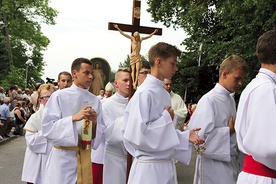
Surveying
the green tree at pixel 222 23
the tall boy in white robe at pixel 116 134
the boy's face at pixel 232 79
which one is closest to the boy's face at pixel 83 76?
the tall boy in white robe at pixel 116 134

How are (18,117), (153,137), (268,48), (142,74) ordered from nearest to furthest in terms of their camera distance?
1. (268,48)
2. (153,137)
3. (142,74)
4. (18,117)

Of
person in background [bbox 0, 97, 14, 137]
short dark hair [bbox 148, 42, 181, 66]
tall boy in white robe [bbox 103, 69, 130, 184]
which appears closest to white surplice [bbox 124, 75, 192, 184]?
short dark hair [bbox 148, 42, 181, 66]

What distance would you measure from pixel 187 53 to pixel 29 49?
887 inches

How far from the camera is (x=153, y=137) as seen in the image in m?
4.66

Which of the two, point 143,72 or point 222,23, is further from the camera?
point 222,23

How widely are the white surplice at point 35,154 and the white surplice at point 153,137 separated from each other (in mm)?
2194

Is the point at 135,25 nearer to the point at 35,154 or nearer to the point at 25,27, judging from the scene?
the point at 35,154

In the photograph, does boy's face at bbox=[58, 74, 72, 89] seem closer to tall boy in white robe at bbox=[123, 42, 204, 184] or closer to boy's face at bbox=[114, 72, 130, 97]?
→ boy's face at bbox=[114, 72, 130, 97]

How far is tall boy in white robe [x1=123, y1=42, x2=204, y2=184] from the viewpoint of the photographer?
4.67 metres

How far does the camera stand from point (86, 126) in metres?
5.89

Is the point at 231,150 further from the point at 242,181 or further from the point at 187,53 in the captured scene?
the point at 187,53

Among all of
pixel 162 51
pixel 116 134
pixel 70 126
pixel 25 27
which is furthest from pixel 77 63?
pixel 25 27

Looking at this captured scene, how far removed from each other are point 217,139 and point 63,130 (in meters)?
1.72

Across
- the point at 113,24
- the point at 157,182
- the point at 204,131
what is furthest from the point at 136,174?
the point at 113,24
